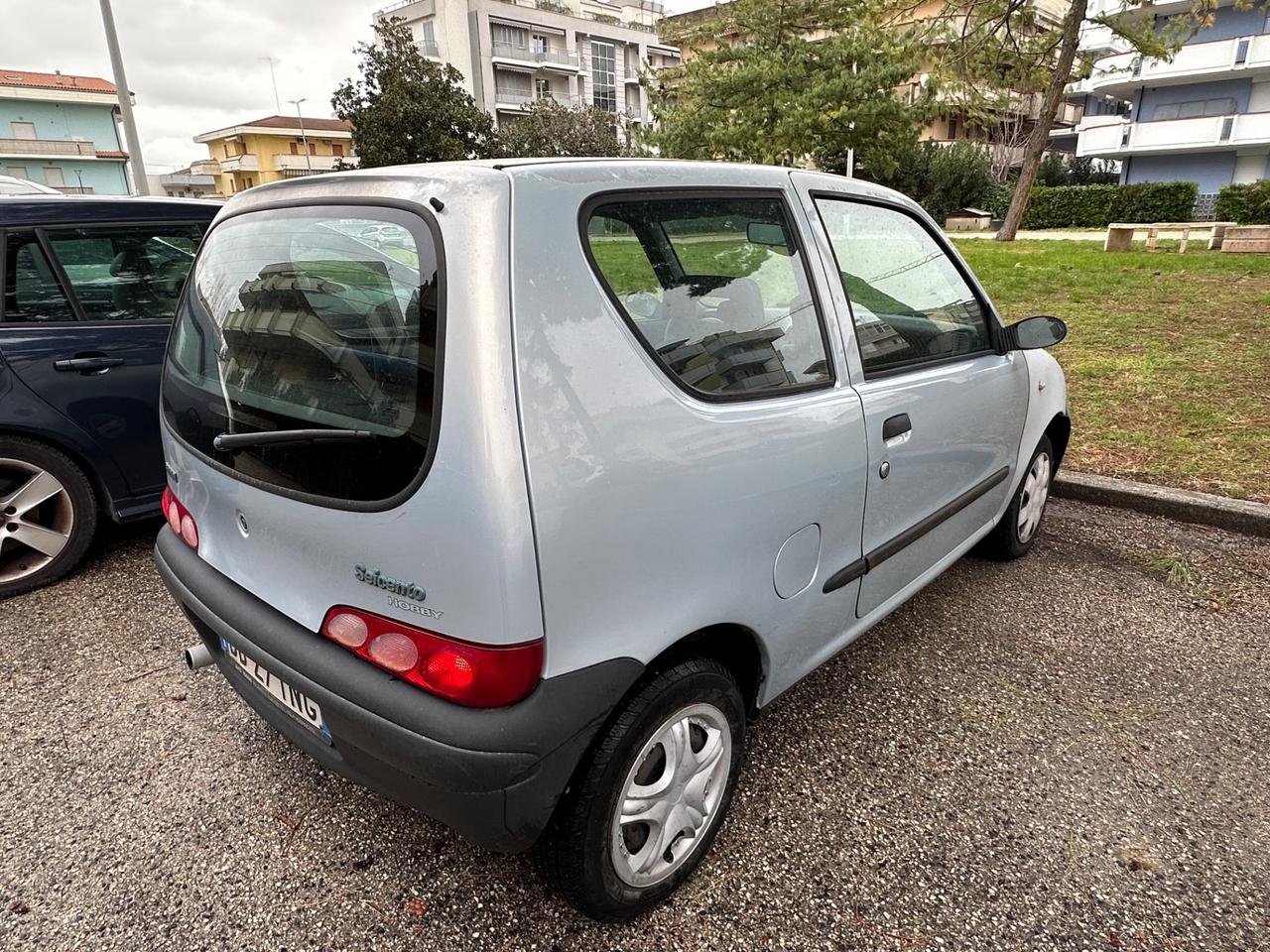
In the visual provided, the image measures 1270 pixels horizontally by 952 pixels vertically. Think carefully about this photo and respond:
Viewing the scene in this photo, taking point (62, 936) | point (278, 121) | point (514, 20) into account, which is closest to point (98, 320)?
point (62, 936)

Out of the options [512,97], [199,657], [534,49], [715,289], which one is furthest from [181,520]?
[534,49]

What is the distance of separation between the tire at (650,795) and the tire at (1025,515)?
6.80ft

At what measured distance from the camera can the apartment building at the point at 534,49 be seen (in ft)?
172

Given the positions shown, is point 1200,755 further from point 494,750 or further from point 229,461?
point 229,461

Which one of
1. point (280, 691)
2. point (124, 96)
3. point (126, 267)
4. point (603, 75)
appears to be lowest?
point (280, 691)

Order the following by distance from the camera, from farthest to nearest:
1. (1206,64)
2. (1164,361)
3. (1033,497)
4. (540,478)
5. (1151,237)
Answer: (1206,64)
(1151,237)
(1164,361)
(1033,497)
(540,478)

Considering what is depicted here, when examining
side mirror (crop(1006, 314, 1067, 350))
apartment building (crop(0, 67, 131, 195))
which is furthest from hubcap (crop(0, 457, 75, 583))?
apartment building (crop(0, 67, 131, 195))

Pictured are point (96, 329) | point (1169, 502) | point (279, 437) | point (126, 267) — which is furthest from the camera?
point (1169, 502)

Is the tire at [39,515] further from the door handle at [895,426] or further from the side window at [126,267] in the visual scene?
the door handle at [895,426]

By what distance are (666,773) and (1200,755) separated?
68.3 inches

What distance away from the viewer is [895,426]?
7.37 ft

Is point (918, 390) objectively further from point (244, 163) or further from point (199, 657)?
point (244, 163)

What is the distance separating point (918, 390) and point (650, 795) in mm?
1440

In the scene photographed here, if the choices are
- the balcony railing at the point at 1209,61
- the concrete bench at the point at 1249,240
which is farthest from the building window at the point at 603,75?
the concrete bench at the point at 1249,240
